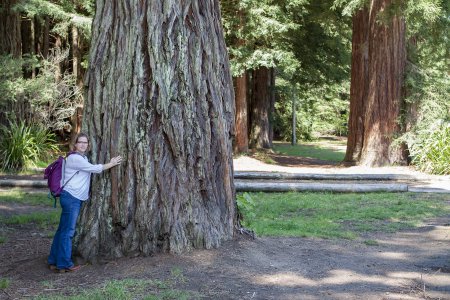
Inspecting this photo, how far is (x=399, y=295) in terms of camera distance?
605 centimetres

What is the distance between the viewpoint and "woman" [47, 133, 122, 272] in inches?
269

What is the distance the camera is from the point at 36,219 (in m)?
10.6

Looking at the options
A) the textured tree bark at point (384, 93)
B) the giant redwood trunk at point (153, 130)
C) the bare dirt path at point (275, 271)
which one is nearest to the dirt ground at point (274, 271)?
the bare dirt path at point (275, 271)

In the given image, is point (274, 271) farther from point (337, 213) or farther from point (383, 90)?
point (383, 90)

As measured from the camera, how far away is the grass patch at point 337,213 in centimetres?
948

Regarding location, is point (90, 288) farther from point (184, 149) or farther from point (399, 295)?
point (399, 295)

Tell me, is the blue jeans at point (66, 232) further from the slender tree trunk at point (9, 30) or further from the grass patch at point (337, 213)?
the slender tree trunk at point (9, 30)

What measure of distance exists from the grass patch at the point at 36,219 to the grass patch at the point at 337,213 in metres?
3.24

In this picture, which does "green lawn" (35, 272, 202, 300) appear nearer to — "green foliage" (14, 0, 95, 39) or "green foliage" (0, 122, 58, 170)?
"green foliage" (0, 122, 58, 170)

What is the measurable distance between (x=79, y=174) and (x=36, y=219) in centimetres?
401

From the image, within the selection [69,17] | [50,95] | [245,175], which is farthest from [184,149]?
[69,17]

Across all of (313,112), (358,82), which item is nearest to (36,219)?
(358,82)

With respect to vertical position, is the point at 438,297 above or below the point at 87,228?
below

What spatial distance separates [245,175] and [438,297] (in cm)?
1035
